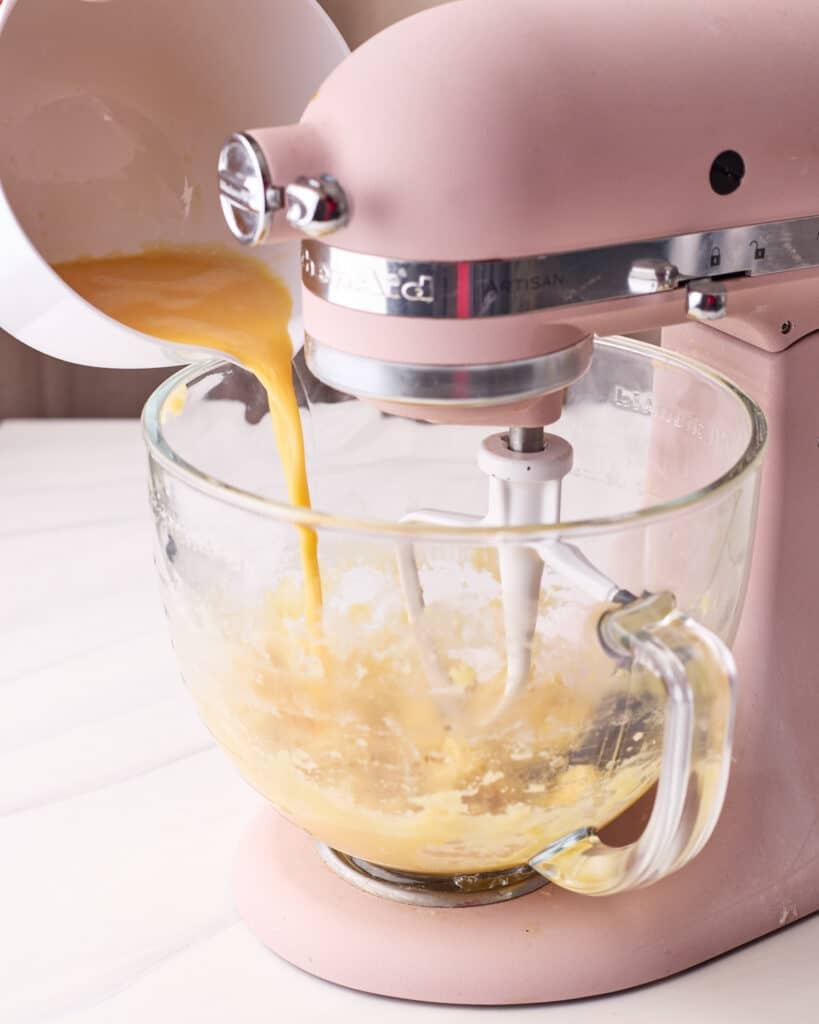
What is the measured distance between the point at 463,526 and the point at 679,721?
9 cm

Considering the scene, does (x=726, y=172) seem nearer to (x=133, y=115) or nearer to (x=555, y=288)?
(x=555, y=288)

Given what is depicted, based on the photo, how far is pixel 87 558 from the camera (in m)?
0.90

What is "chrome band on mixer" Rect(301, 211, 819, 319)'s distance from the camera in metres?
0.43

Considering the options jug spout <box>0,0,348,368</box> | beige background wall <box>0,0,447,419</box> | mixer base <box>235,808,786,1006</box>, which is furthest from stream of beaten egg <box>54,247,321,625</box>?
beige background wall <box>0,0,447,419</box>

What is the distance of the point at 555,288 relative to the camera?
17.4 inches

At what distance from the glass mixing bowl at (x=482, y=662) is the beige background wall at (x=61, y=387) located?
643 mm

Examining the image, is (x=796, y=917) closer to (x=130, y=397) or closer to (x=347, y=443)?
(x=347, y=443)

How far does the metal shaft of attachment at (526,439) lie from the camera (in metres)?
0.52

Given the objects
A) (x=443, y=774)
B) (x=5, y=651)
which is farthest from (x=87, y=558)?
(x=443, y=774)

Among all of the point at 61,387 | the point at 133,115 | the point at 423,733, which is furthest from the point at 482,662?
the point at 61,387

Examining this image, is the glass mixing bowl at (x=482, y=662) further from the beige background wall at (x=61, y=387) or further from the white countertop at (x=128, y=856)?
the beige background wall at (x=61, y=387)

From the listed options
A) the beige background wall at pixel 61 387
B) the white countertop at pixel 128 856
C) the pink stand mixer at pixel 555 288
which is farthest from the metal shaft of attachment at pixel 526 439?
the beige background wall at pixel 61 387

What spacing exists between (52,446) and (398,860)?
613mm

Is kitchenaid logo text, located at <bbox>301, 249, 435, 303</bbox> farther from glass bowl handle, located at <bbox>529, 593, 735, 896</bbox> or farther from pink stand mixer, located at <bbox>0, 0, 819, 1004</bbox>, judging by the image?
glass bowl handle, located at <bbox>529, 593, 735, 896</bbox>
